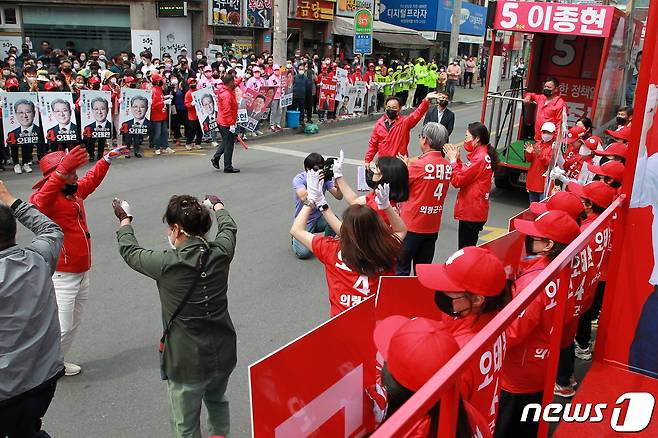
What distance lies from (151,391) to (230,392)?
58 cm

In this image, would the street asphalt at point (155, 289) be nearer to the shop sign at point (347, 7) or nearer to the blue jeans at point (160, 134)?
the blue jeans at point (160, 134)

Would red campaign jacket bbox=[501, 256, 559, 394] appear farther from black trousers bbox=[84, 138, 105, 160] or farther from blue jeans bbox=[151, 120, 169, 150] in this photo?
blue jeans bbox=[151, 120, 169, 150]

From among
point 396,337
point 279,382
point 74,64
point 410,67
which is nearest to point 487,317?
point 396,337

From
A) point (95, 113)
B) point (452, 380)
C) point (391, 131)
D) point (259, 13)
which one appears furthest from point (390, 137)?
point (259, 13)

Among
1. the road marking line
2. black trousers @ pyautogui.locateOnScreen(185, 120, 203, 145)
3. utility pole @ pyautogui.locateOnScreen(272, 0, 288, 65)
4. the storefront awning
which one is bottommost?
the road marking line

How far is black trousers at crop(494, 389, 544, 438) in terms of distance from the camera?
312 centimetres

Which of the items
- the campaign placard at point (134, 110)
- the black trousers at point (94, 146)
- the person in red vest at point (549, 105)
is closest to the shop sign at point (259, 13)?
the campaign placard at point (134, 110)

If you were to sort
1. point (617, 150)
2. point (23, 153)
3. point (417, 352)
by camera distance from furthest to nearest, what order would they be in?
point (23, 153), point (617, 150), point (417, 352)

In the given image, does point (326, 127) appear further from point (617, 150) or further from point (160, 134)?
point (617, 150)

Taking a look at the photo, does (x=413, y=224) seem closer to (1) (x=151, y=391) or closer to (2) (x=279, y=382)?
(1) (x=151, y=391)

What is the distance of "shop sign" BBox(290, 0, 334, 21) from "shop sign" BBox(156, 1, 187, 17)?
6.58m

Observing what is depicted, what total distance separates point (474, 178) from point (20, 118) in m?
8.11

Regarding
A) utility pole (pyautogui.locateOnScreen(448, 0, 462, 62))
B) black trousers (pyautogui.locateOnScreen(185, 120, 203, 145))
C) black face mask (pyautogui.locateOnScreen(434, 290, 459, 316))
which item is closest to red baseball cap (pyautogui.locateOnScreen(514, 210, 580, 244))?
black face mask (pyautogui.locateOnScreen(434, 290, 459, 316))

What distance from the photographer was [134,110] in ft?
40.4
